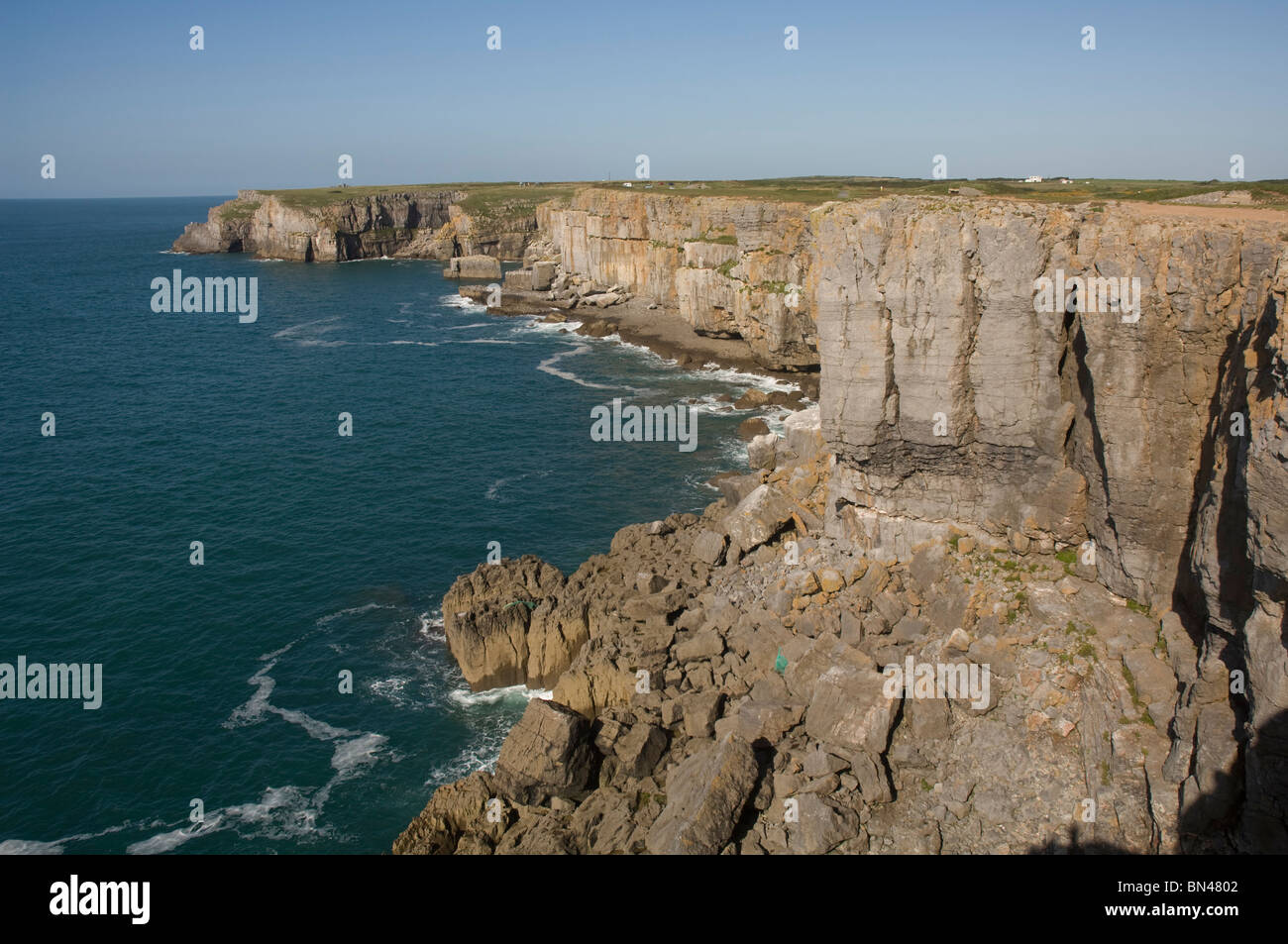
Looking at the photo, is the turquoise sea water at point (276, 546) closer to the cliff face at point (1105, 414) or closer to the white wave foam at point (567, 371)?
the white wave foam at point (567, 371)

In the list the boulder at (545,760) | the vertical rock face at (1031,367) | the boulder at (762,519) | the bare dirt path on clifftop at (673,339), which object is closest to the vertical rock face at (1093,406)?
the vertical rock face at (1031,367)

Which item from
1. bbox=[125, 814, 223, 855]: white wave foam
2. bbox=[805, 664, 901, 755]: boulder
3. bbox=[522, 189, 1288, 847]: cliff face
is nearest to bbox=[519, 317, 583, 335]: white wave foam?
bbox=[522, 189, 1288, 847]: cliff face

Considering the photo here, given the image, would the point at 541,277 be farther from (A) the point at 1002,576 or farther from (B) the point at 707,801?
(B) the point at 707,801

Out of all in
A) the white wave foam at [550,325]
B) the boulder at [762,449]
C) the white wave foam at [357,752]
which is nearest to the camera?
the white wave foam at [357,752]

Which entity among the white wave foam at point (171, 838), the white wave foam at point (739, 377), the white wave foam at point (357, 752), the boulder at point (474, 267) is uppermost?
the boulder at point (474, 267)

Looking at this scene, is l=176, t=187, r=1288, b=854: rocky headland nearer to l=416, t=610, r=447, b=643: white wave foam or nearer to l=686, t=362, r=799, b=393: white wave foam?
l=416, t=610, r=447, b=643: white wave foam

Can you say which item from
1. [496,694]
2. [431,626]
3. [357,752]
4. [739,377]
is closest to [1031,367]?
[496,694]
